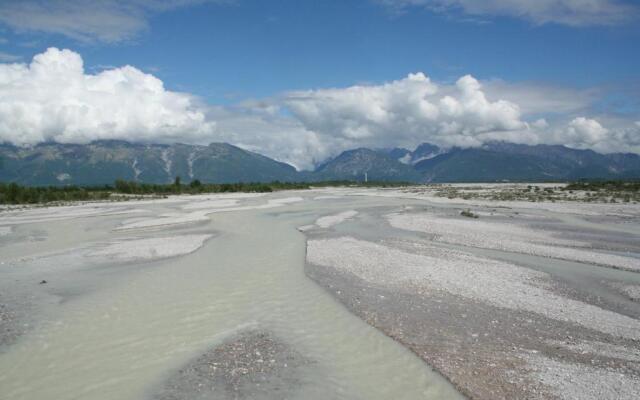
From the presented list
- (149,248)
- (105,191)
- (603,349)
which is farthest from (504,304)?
(105,191)

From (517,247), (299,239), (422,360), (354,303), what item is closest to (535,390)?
(422,360)

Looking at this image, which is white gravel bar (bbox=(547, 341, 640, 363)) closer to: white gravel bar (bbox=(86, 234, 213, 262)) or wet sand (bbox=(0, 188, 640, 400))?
wet sand (bbox=(0, 188, 640, 400))

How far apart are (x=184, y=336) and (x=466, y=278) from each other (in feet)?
41.9

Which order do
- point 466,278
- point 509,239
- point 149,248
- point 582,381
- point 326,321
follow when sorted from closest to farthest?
1. point 582,381
2. point 326,321
3. point 466,278
4. point 149,248
5. point 509,239

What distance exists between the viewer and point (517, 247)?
27.3 m

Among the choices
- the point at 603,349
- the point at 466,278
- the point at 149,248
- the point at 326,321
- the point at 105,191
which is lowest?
the point at 326,321

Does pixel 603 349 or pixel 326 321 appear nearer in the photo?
pixel 603 349

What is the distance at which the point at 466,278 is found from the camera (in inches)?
755

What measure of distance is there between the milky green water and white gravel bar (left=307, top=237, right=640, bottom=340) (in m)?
3.57

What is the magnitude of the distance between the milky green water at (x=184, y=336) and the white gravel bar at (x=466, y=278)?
357 centimetres

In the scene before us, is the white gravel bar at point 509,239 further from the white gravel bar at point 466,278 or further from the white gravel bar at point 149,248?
the white gravel bar at point 149,248

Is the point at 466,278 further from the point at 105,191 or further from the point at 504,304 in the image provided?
the point at 105,191

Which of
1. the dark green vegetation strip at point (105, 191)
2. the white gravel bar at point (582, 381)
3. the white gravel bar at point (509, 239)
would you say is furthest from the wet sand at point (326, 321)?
the dark green vegetation strip at point (105, 191)

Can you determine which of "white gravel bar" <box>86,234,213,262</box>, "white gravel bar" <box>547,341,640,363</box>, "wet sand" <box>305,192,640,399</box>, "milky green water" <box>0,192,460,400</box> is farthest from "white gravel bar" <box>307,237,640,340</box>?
"white gravel bar" <box>86,234,213,262</box>
